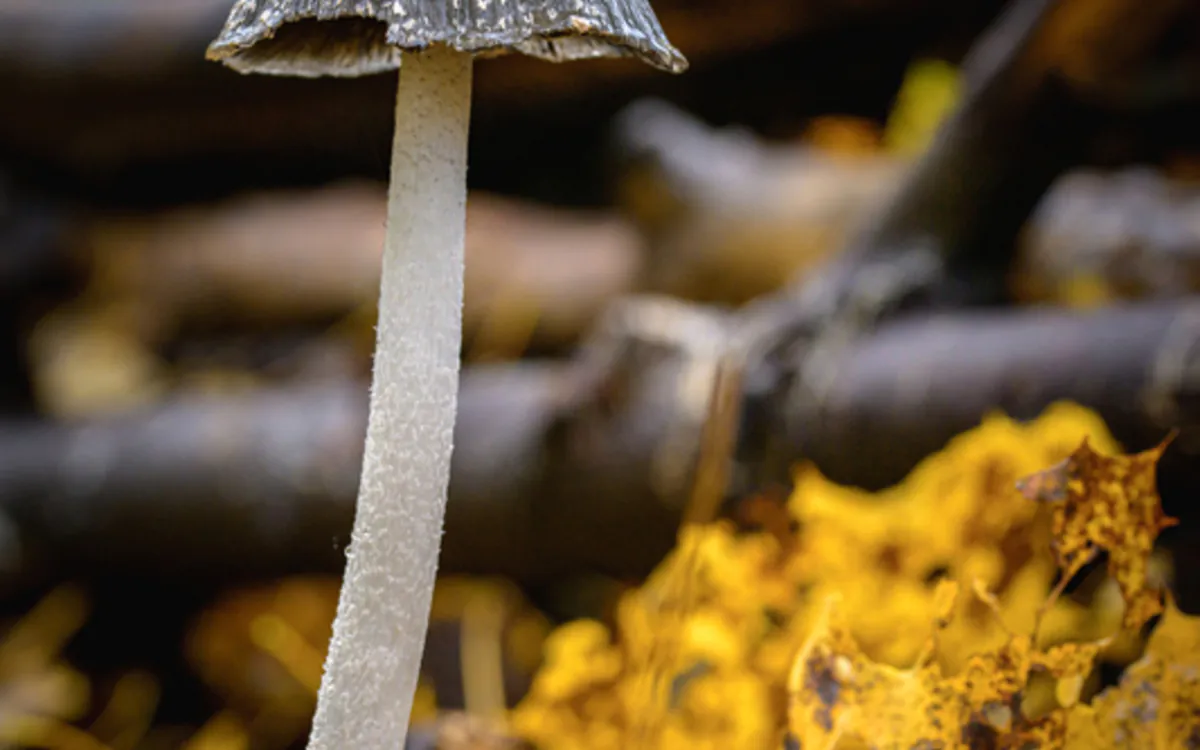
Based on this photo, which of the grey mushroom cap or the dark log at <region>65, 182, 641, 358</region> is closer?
the grey mushroom cap

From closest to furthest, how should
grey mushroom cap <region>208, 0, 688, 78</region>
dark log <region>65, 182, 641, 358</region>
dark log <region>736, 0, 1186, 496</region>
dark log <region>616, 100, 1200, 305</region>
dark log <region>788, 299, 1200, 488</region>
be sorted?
grey mushroom cap <region>208, 0, 688, 78</region> < dark log <region>788, 299, 1200, 488</region> < dark log <region>736, 0, 1186, 496</region> < dark log <region>616, 100, 1200, 305</region> < dark log <region>65, 182, 641, 358</region>

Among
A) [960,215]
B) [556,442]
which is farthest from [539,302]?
[960,215]

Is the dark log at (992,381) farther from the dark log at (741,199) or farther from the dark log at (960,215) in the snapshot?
the dark log at (741,199)

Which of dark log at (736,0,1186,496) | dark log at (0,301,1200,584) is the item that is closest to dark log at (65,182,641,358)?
dark log at (0,301,1200,584)

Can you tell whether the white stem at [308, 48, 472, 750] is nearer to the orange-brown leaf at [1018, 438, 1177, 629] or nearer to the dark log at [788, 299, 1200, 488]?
the orange-brown leaf at [1018, 438, 1177, 629]

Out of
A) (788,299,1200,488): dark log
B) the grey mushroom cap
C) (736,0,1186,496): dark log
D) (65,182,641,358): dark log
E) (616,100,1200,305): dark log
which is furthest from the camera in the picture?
(65,182,641,358): dark log

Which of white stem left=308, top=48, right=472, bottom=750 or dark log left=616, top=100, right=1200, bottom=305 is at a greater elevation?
dark log left=616, top=100, right=1200, bottom=305

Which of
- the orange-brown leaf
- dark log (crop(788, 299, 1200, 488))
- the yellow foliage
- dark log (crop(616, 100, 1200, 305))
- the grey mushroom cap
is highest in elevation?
dark log (crop(616, 100, 1200, 305))
